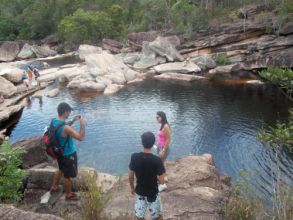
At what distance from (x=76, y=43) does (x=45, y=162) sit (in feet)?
178

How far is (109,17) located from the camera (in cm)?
6147

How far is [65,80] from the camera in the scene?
34594 millimetres

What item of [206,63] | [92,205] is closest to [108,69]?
[206,63]

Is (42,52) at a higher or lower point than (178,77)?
higher

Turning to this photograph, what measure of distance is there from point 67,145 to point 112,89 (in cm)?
2175

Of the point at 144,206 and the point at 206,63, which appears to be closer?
the point at 144,206

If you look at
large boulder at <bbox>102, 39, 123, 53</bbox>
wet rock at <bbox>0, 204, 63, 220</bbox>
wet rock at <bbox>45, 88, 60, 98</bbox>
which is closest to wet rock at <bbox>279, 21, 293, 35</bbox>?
wet rock at <bbox>45, 88, 60, 98</bbox>

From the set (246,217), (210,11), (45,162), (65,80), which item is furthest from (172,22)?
(246,217)

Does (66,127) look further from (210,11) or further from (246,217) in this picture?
(210,11)

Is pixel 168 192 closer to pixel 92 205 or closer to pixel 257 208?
pixel 257 208

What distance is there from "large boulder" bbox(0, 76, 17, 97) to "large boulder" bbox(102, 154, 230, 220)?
18632 mm

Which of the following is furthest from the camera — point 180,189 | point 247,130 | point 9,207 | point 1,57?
point 1,57

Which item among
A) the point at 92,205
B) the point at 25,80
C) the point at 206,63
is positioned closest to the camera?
the point at 92,205

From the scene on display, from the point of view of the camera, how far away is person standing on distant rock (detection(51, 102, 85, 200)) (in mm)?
7547
